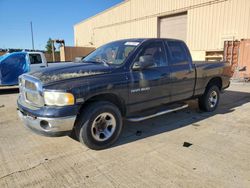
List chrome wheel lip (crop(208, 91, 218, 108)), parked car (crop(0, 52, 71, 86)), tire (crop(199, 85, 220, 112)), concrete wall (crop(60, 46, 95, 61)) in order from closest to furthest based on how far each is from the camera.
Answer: tire (crop(199, 85, 220, 112))
chrome wheel lip (crop(208, 91, 218, 108))
parked car (crop(0, 52, 71, 86))
concrete wall (crop(60, 46, 95, 61))

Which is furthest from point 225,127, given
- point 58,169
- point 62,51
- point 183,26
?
point 62,51

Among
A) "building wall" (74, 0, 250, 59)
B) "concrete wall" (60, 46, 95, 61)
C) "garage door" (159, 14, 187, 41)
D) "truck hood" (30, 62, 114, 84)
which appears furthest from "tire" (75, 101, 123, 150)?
"concrete wall" (60, 46, 95, 61)

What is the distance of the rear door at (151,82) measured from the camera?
13.1ft

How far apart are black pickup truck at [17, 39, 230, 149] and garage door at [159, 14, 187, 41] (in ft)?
44.4

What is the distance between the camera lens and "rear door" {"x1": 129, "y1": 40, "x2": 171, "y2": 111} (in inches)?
157

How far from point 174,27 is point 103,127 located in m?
16.5

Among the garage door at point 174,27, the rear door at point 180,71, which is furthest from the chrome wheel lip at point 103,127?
the garage door at point 174,27

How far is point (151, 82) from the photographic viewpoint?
421 centimetres

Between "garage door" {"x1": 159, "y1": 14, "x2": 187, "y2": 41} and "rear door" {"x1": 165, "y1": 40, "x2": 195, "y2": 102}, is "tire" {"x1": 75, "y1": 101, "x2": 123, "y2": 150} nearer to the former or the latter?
"rear door" {"x1": 165, "y1": 40, "x2": 195, "y2": 102}

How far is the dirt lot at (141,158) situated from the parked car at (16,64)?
209 inches

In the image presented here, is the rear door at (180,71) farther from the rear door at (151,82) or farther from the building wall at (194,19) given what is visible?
the building wall at (194,19)

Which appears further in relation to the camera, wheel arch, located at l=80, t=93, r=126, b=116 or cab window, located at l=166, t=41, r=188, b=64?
cab window, located at l=166, t=41, r=188, b=64

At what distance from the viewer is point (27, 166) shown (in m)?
3.16

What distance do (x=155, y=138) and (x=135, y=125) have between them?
85 centimetres
